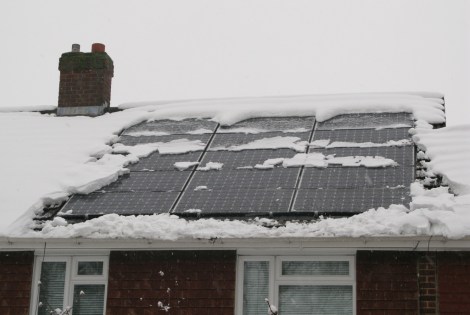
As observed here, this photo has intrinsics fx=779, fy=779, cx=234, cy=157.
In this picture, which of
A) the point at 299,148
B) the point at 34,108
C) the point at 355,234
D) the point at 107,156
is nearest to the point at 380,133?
the point at 299,148

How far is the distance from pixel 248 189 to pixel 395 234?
8.81ft

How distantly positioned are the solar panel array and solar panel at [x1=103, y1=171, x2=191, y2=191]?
0.05 feet

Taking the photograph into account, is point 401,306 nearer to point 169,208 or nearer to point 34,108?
point 169,208

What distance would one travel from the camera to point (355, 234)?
32.6 ft

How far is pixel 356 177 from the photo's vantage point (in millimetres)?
11680

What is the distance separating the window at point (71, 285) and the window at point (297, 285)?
2069 mm

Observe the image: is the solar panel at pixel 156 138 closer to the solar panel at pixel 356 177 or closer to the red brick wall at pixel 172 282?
the solar panel at pixel 356 177

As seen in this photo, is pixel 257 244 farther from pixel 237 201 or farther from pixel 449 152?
pixel 449 152

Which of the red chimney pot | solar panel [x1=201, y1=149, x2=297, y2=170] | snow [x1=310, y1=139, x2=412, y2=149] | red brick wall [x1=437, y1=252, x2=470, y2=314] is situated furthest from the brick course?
red brick wall [x1=437, y1=252, x2=470, y2=314]

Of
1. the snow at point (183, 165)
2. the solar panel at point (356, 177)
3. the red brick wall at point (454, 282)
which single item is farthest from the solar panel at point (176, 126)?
the red brick wall at point (454, 282)

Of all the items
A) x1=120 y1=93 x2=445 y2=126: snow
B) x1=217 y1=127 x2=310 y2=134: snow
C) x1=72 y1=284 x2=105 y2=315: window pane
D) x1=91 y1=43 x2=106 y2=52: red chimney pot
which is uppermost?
x1=91 y1=43 x2=106 y2=52: red chimney pot

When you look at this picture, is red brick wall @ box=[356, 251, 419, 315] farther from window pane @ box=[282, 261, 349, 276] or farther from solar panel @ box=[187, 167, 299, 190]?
solar panel @ box=[187, 167, 299, 190]

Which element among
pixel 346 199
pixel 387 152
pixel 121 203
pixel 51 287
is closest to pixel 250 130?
pixel 387 152

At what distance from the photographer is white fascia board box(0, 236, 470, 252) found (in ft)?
32.4
